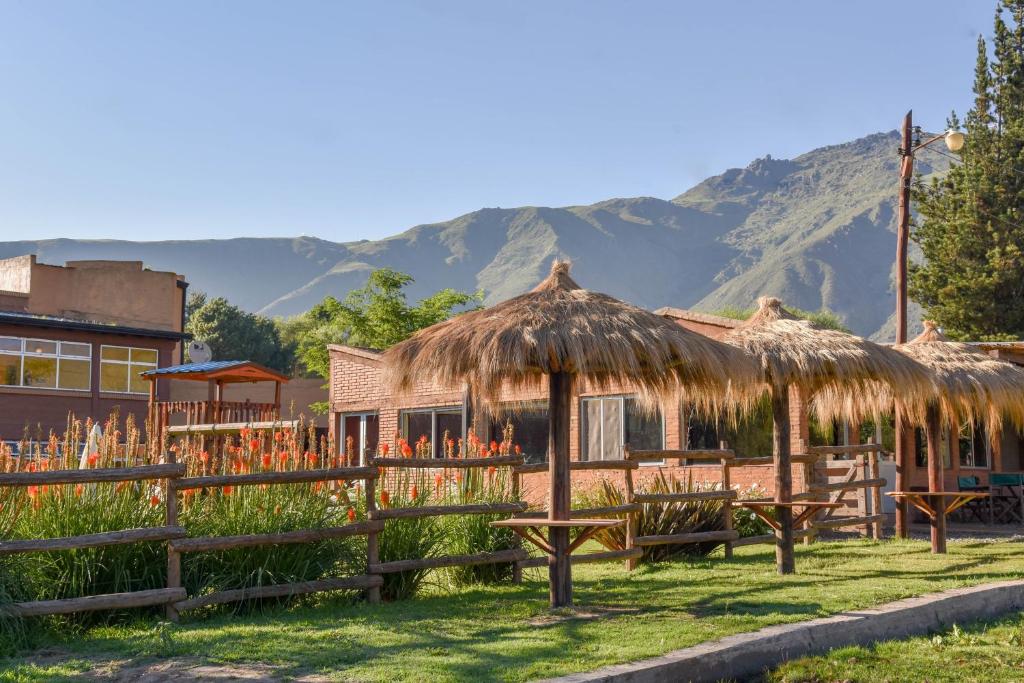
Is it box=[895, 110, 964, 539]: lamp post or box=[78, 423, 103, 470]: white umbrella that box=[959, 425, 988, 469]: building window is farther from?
box=[78, 423, 103, 470]: white umbrella

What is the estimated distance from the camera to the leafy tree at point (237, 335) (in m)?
67.2

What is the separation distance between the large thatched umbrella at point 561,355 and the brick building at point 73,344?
67.7 ft

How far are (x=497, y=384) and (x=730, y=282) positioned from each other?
174 m

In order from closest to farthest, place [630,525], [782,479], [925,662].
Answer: [925,662] → [782,479] → [630,525]

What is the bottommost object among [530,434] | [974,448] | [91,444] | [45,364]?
[974,448]

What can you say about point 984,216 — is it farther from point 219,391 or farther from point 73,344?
point 73,344

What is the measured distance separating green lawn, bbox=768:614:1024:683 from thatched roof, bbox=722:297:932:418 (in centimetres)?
313

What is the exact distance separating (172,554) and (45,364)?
25608 millimetres

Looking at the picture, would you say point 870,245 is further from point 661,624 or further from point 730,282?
point 661,624

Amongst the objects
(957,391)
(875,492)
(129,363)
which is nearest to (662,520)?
(957,391)

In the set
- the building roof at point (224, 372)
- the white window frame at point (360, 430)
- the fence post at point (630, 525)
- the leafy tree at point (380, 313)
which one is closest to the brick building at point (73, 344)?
the building roof at point (224, 372)

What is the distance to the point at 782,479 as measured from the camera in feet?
36.6

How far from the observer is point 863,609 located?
328 inches

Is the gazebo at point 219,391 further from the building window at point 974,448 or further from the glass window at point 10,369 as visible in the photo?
the building window at point 974,448
